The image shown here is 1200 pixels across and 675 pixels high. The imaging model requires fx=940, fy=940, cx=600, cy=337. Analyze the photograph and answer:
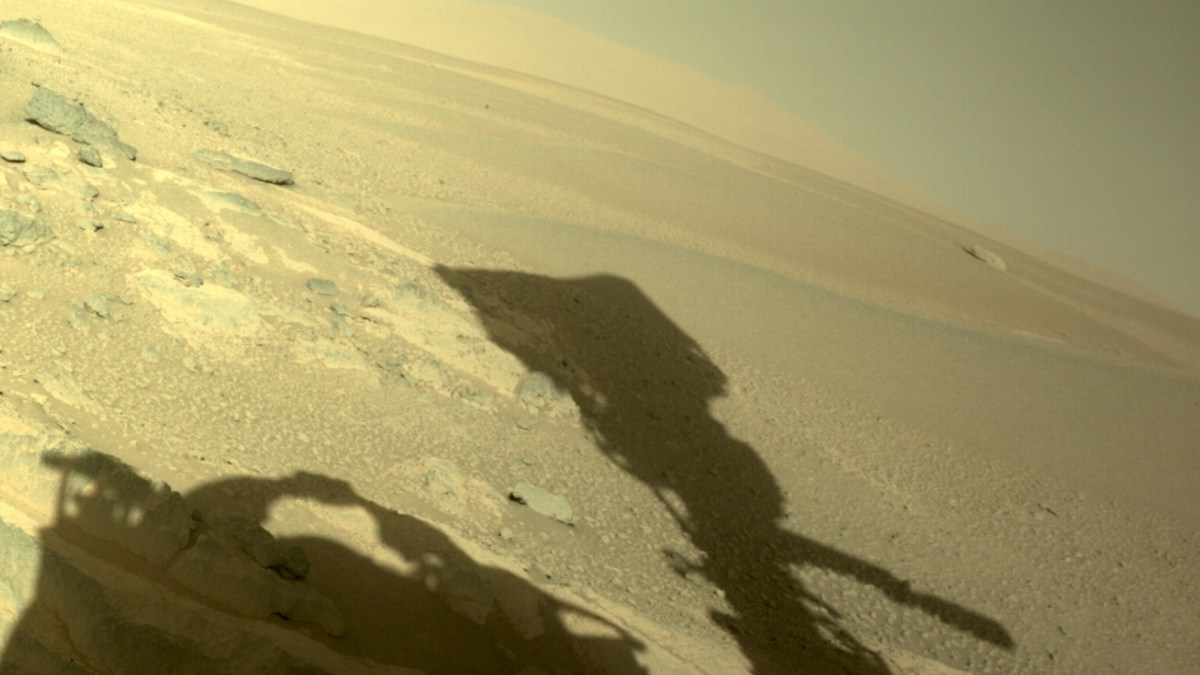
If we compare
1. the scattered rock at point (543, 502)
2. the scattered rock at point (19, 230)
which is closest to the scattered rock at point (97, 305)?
the scattered rock at point (19, 230)

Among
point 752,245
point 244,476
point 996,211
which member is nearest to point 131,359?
point 244,476

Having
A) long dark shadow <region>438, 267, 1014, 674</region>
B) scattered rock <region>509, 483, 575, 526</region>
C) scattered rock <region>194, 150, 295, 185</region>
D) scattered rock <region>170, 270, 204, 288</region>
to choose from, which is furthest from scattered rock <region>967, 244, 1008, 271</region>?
scattered rock <region>170, 270, 204, 288</region>

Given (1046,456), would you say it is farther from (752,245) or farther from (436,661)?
(436,661)

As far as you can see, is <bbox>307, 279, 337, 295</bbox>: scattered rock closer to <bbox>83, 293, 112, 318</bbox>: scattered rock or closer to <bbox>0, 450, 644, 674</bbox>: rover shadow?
<bbox>83, 293, 112, 318</bbox>: scattered rock

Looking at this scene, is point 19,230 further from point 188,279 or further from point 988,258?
point 988,258

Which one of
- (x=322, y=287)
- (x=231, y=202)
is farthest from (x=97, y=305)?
(x=231, y=202)

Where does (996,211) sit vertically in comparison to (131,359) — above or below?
above

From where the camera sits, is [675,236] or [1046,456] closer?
[1046,456]
